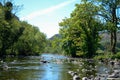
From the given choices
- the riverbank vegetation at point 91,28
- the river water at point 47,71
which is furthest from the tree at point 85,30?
the river water at point 47,71

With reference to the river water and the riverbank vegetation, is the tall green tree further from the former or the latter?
the river water

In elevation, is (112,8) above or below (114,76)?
above

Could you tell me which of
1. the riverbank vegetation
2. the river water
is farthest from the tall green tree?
the river water

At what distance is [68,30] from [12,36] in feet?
47.7

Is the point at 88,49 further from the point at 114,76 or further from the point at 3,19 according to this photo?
the point at 114,76

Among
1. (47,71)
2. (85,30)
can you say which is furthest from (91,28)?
(47,71)

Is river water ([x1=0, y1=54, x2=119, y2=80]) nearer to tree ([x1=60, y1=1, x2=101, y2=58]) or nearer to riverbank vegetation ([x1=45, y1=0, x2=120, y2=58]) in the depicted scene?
riverbank vegetation ([x1=45, y1=0, x2=120, y2=58])

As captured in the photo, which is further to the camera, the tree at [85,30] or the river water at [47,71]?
the tree at [85,30]

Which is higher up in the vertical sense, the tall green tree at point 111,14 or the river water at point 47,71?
the tall green tree at point 111,14

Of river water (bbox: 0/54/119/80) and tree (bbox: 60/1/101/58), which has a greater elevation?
tree (bbox: 60/1/101/58)

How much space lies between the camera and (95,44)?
76750mm

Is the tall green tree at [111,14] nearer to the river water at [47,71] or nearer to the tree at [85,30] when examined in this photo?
the tree at [85,30]

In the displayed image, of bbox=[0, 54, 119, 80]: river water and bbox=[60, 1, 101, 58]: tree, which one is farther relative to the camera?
bbox=[60, 1, 101, 58]: tree

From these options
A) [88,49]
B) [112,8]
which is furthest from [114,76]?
[88,49]
